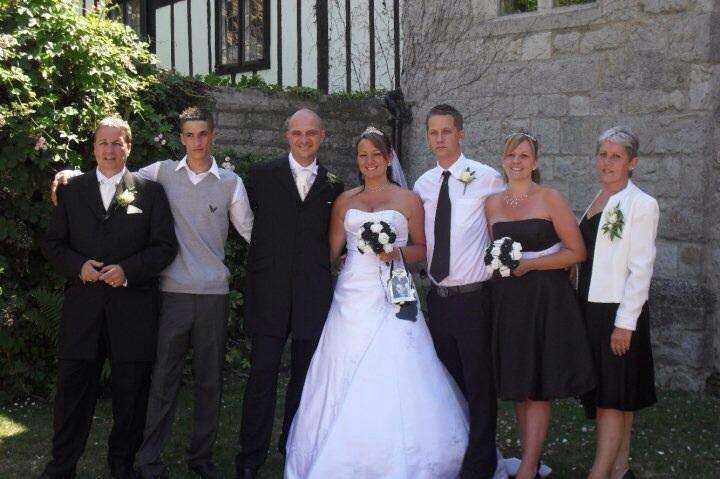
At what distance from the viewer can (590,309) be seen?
4.05 meters

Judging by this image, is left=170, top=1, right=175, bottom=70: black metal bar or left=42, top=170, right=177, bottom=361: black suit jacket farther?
left=170, top=1, right=175, bottom=70: black metal bar

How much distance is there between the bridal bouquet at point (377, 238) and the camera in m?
4.11

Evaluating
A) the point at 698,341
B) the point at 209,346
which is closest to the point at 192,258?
the point at 209,346

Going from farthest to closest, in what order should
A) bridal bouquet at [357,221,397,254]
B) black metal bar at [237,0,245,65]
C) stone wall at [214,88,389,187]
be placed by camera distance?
1. black metal bar at [237,0,245,65]
2. stone wall at [214,88,389,187]
3. bridal bouquet at [357,221,397,254]

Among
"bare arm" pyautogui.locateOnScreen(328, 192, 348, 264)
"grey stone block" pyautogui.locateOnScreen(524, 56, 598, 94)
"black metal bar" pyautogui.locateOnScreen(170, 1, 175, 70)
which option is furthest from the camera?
"black metal bar" pyautogui.locateOnScreen(170, 1, 175, 70)

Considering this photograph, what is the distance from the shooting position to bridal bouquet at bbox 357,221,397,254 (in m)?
4.11

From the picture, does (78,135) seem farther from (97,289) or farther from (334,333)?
(334,333)

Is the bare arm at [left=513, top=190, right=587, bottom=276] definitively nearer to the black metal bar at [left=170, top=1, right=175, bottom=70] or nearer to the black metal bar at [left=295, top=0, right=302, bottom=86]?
the black metal bar at [left=295, top=0, right=302, bottom=86]

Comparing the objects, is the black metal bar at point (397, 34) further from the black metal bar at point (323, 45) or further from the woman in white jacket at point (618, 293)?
the woman in white jacket at point (618, 293)

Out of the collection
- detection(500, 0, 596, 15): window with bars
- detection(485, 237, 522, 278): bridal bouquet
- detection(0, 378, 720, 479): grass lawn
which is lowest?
detection(0, 378, 720, 479): grass lawn

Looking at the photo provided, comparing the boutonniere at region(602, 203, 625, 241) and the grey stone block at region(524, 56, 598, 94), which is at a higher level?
the grey stone block at region(524, 56, 598, 94)

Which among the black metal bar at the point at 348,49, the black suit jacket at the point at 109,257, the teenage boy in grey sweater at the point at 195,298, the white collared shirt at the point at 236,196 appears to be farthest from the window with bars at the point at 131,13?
the black suit jacket at the point at 109,257

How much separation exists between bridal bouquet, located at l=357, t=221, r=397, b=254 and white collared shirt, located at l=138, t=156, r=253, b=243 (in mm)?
716

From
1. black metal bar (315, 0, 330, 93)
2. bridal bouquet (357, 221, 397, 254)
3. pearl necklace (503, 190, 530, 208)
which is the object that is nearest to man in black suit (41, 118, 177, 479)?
bridal bouquet (357, 221, 397, 254)
